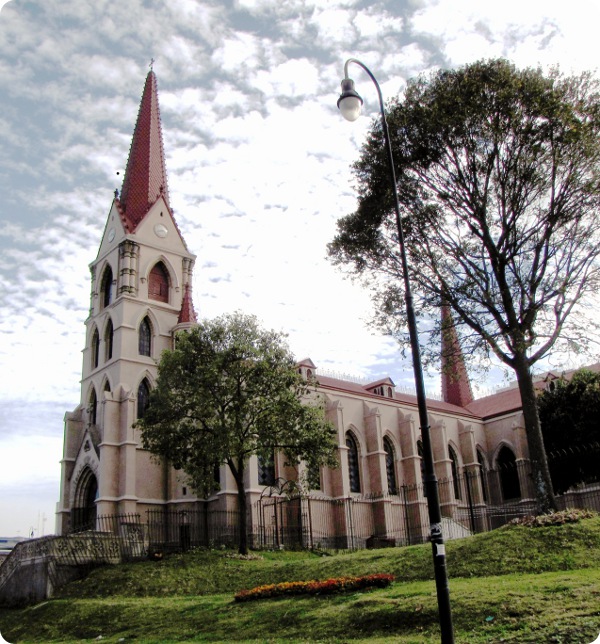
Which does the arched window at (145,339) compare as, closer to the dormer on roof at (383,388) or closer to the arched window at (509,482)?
the dormer on roof at (383,388)

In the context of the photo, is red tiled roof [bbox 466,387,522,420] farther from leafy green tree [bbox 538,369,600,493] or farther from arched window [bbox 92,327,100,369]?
arched window [bbox 92,327,100,369]

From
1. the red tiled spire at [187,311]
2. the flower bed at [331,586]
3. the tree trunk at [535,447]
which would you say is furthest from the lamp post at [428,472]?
the red tiled spire at [187,311]

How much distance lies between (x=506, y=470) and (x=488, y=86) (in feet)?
108

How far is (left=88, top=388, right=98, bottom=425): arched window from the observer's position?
120 feet

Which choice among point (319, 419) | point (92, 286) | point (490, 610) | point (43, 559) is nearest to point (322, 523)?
point (319, 419)

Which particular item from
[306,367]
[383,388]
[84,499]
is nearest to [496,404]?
[383,388]

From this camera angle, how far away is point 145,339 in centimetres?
3775

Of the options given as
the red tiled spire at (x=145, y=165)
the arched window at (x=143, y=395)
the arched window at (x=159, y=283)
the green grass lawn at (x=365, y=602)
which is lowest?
the green grass lawn at (x=365, y=602)

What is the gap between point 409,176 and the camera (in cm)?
2177

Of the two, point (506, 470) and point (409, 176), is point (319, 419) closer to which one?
point (409, 176)

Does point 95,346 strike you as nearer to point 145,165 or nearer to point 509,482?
point 145,165

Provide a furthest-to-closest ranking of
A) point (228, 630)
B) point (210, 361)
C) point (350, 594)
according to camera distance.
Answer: point (210, 361)
point (350, 594)
point (228, 630)

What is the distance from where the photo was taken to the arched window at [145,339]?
37.3m

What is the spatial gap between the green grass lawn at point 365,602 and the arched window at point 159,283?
18753 millimetres
